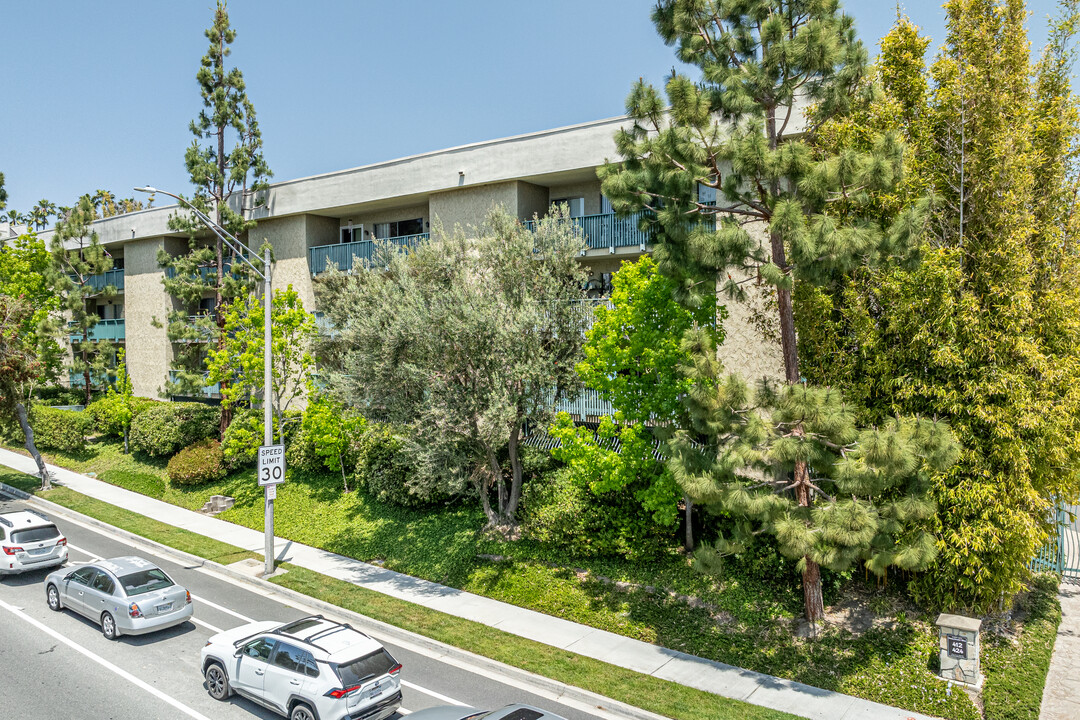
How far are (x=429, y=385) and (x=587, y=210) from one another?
8971 mm

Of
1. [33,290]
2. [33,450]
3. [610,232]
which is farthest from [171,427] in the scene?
[610,232]

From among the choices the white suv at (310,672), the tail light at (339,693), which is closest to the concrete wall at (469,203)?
the white suv at (310,672)

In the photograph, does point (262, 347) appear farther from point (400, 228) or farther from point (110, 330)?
point (110, 330)

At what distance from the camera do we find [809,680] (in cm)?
1260

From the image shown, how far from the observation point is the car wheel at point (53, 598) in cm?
1574

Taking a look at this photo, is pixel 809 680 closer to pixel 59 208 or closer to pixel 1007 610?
pixel 1007 610

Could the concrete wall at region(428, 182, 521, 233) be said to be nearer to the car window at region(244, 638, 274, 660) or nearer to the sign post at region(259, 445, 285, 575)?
the sign post at region(259, 445, 285, 575)

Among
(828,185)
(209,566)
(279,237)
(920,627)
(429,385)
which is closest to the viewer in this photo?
(828,185)

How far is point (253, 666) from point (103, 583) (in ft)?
17.4

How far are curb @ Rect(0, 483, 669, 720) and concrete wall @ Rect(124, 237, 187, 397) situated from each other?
48.8 feet

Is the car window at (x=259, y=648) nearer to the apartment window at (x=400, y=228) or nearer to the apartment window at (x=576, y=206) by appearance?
the apartment window at (x=576, y=206)

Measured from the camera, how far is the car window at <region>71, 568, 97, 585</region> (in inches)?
589

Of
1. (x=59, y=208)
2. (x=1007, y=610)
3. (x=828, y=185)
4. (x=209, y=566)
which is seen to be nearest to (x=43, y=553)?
(x=209, y=566)

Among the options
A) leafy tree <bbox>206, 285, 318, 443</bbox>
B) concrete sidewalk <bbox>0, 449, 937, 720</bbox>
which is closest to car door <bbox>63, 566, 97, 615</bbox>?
concrete sidewalk <bbox>0, 449, 937, 720</bbox>
